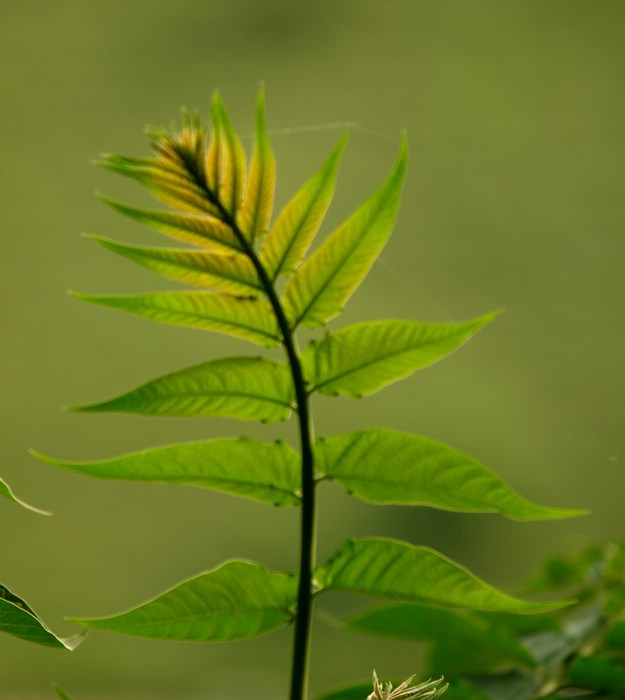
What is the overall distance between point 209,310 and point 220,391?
0.11ft

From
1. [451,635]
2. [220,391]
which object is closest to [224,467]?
[220,391]

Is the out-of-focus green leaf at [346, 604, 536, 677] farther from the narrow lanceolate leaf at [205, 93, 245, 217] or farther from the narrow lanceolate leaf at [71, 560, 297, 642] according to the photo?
the narrow lanceolate leaf at [205, 93, 245, 217]

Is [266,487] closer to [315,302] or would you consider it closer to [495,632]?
[315,302]

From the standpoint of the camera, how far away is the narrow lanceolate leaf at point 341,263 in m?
0.31

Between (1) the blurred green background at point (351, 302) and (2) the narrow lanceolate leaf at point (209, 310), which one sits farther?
(1) the blurred green background at point (351, 302)

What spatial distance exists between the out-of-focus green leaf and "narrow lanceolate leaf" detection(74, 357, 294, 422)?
15 centimetres

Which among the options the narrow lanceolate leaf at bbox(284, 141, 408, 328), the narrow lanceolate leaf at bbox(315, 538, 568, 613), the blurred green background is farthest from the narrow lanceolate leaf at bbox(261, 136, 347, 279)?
the blurred green background

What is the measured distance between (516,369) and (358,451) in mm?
2134

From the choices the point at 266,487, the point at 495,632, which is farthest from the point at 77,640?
the point at 495,632

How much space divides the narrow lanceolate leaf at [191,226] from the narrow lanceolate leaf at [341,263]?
0.10 feet

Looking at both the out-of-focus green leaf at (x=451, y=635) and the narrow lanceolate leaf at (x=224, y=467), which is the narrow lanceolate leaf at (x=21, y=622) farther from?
the out-of-focus green leaf at (x=451, y=635)

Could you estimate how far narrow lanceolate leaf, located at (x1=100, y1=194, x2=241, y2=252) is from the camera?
298 millimetres

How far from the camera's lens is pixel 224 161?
0.95ft

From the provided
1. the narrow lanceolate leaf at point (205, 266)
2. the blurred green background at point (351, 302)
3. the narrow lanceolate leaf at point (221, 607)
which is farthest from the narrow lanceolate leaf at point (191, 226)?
the blurred green background at point (351, 302)
